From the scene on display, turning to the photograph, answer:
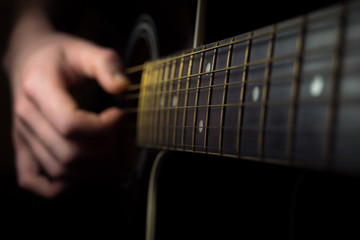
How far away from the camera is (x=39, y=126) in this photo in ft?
2.64

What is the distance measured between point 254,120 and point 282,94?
50 mm

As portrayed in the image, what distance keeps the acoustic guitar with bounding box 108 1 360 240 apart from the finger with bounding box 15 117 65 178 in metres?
0.23

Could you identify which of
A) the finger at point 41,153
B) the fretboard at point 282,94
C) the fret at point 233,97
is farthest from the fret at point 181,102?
the finger at point 41,153

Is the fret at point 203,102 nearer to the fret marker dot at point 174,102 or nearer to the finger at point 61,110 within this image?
the fret marker dot at point 174,102

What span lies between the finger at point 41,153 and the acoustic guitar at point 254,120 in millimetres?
230

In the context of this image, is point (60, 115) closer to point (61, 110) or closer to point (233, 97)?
point (61, 110)

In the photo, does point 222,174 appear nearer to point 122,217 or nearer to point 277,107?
point 277,107

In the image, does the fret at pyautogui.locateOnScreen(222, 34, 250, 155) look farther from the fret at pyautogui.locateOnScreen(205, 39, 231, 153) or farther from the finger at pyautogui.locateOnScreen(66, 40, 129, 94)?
→ the finger at pyautogui.locateOnScreen(66, 40, 129, 94)

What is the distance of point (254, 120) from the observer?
1.24ft

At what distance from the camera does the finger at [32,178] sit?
0.86 meters

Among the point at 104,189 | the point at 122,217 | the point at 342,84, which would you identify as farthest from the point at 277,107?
the point at 104,189

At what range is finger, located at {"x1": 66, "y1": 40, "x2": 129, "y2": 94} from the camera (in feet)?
2.49

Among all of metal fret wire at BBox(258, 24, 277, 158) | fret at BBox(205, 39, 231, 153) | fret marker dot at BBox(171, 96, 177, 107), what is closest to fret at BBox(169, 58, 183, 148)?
fret marker dot at BBox(171, 96, 177, 107)

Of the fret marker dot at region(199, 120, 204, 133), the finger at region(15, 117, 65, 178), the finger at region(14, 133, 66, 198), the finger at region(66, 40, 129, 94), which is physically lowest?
the finger at region(14, 133, 66, 198)
